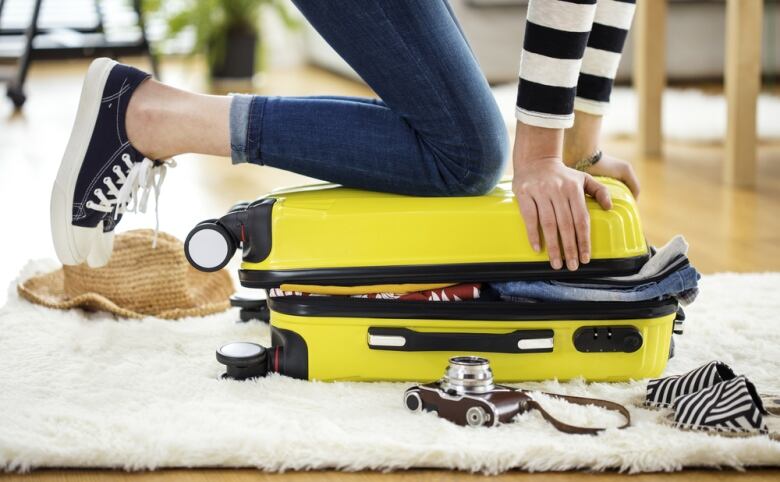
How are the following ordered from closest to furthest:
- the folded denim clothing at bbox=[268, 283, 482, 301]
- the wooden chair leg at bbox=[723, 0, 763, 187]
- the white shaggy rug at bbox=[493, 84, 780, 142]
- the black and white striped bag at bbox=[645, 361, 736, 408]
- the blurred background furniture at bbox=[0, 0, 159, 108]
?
the black and white striped bag at bbox=[645, 361, 736, 408], the folded denim clothing at bbox=[268, 283, 482, 301], the wooden chair leg at bbox=[723, 0, 763, 187], the white shaggy rug at bbox=[493, 84, 780, 142], the blurred background furniture at bbox=[0, 0, 159, 108]

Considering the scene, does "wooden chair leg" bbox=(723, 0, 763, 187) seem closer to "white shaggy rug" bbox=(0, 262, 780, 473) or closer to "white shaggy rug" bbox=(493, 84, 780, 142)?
"white shaggy rug" bbox=(493, 84, 780, 142)

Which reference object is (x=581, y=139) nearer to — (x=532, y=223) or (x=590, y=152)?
(x=590, y=152)

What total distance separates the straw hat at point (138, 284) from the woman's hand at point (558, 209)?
0.55 meters

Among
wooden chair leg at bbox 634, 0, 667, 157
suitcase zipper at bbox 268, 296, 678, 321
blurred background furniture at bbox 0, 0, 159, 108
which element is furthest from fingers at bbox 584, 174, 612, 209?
blurred background furniture at bbox 0, 0, 159, 108

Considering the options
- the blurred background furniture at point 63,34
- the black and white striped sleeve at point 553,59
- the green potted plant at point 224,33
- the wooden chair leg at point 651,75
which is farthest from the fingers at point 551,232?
the green potted plant at point 224,33

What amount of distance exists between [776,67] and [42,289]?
3.54 m

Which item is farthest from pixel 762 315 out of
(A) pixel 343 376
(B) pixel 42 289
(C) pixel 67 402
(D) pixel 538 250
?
(B) pixel 42 289

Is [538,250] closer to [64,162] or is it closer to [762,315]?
[762,315]

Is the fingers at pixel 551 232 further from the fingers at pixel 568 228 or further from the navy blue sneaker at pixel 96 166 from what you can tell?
the navy blue sneaker at pixel 96 166

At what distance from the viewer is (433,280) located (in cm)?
114

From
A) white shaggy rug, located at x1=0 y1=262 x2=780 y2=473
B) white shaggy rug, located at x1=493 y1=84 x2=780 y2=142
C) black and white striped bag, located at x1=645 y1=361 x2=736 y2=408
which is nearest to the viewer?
white shaggy rug, located at x1=0 y1=262 x2=780 y2=473

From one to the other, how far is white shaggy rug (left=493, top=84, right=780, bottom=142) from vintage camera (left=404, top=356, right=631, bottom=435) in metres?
1.98

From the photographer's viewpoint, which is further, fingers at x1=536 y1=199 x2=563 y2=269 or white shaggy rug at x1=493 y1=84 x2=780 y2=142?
white shaggy rug at x1=493 y1=84 x2=780 y2=142

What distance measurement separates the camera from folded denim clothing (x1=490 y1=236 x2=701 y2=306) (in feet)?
3.74
